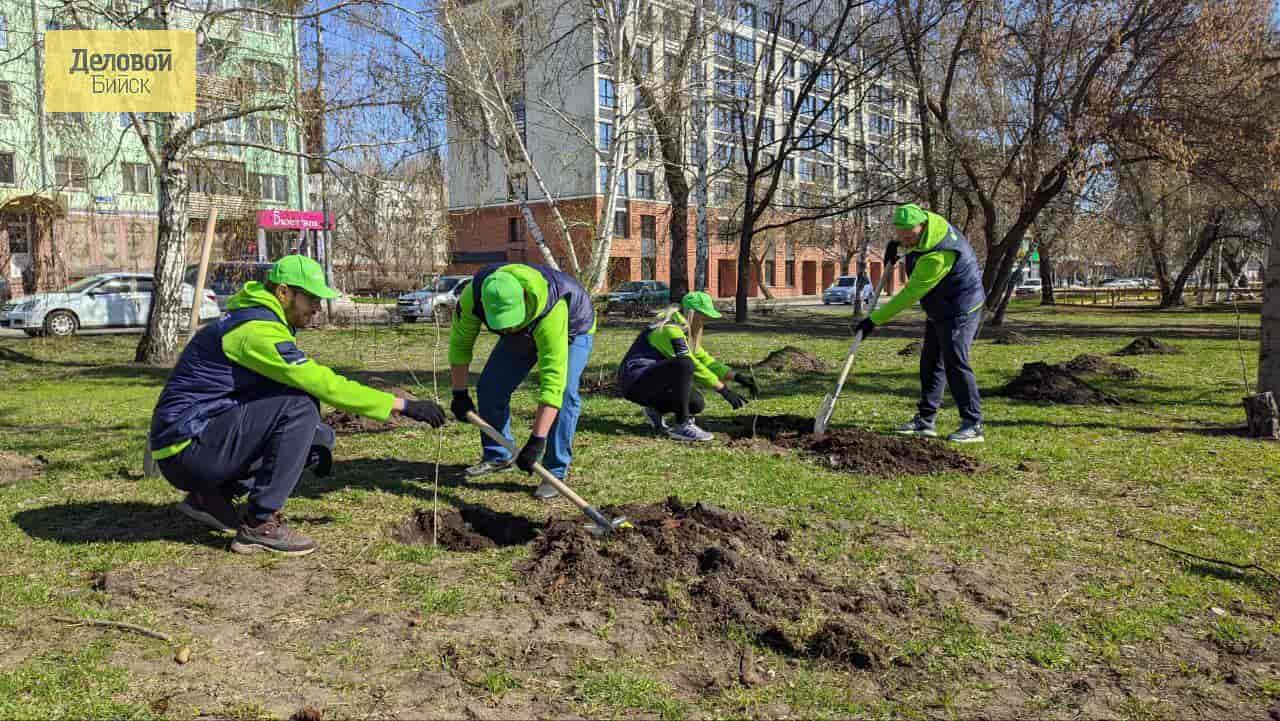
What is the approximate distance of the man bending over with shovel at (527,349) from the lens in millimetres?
4348

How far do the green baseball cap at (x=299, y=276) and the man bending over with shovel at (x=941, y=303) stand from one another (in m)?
4.24

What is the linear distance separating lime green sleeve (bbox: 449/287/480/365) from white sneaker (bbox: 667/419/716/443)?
2.31 metres

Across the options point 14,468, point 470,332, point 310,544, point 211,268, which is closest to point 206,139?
point 211,268

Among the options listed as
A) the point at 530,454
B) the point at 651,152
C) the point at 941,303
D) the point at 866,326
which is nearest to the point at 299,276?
the point at 530,454

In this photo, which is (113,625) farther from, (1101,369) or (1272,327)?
(1101,369)

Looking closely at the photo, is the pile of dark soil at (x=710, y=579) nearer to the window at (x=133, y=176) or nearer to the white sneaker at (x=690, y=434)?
the white sneaker at (x=690, y=434)

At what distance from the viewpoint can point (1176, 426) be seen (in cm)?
737

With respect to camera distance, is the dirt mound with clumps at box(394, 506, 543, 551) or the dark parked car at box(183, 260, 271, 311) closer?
the dirt mound with clumps at box(394, 506, 543, 551)

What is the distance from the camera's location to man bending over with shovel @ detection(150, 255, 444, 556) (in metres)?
3.85

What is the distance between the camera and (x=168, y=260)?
39.9ft

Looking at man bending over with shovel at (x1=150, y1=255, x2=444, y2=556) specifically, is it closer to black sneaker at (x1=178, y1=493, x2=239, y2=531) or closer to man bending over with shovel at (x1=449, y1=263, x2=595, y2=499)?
black sneaker at (x1=178, y1=493, x2=239, y2=531)

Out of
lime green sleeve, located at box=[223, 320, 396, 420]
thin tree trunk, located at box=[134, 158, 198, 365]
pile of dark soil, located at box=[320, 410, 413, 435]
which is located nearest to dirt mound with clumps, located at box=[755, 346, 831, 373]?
pile of dark soil, located at box=[320, 410, 413, 435]

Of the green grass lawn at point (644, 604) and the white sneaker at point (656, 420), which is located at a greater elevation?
the white sneaker at point (656, 420)
